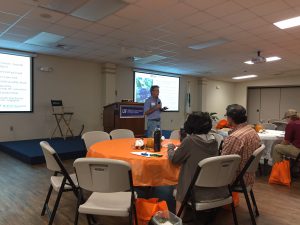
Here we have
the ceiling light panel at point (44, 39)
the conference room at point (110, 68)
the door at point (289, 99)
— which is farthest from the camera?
the door at point (289, 99)

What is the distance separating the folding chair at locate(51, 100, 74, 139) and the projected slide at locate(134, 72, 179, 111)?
259 cm

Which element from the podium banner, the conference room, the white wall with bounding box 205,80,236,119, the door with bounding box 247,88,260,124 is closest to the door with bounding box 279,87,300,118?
the conference room

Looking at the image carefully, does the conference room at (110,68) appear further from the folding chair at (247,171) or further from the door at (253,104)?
the door at (253,104)

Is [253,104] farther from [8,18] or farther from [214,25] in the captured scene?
[8,18]

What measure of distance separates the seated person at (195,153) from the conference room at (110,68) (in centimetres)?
20

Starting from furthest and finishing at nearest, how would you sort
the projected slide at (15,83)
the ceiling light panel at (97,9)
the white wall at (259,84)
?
the white wall at (259,84) → the projected slide at (15,83) → the ceiling light panel at (97,9)

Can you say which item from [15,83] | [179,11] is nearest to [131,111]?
[15,83]

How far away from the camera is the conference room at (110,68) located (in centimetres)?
309

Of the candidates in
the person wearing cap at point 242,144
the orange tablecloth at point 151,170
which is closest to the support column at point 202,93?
the person wearing cap at point 242,144

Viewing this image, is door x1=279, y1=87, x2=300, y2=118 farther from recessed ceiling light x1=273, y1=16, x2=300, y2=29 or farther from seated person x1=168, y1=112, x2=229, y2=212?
seated person x1=168, y1=112, x2=229, y2=212

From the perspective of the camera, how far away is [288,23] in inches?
167

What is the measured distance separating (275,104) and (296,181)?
860 cm

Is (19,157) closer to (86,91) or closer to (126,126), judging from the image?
(126,126)

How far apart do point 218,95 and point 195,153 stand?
11.1m
